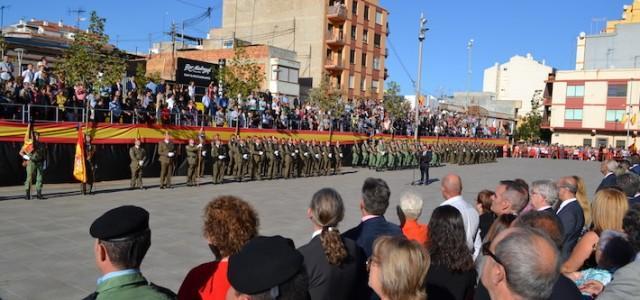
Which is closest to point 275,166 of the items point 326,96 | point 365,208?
point 326,96

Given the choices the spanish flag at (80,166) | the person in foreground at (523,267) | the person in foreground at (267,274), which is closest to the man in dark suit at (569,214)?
the person in foreground at (523,267)

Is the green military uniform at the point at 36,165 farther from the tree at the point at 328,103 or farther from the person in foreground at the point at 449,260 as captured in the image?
the tree at the point at 328,103

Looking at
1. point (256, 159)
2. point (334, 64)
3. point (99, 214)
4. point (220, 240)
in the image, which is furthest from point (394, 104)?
point (220, 240)

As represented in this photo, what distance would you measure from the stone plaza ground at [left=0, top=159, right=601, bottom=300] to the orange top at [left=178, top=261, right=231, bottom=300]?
13.9 ft

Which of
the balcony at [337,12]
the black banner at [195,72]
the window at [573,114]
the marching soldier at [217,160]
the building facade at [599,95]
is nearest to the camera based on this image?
the marching soldier at [217,160]

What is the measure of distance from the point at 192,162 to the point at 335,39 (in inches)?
1775

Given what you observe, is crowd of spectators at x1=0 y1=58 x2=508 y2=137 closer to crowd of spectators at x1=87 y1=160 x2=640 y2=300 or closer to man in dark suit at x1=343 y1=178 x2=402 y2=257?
man in dark suit at x1=343 y1=178 x2=402 y2=257

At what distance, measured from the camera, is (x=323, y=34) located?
62.2 metres

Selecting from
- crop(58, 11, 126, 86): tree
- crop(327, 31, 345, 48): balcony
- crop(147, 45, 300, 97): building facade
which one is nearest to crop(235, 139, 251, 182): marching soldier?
crop(58, 11, 126, 86): tree

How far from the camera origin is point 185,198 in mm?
16531

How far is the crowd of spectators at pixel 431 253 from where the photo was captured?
250 cm

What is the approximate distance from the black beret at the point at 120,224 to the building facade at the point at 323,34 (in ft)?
189

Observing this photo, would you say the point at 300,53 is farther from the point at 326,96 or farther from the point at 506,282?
the point at 506,282

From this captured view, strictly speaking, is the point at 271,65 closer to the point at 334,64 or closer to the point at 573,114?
the point at 334,64
